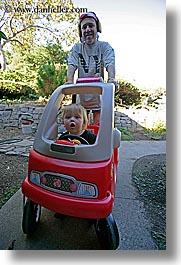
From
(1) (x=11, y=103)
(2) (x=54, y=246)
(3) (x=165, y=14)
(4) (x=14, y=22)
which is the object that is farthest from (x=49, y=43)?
(2) (x=54, y=246)

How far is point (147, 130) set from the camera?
3.64ft

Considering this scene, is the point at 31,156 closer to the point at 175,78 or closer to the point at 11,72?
the point at 11,72

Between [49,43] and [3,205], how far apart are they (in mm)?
606

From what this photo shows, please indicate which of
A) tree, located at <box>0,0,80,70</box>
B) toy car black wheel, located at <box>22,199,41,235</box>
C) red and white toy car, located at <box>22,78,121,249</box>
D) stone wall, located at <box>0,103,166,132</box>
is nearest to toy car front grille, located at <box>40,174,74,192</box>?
red and white toy car, located at <box>22,78,121,249</box>

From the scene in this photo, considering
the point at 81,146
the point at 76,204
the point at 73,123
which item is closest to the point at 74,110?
the point at 73,123

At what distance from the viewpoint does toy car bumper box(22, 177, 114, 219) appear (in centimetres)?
69

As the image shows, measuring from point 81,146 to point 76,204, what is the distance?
148mm

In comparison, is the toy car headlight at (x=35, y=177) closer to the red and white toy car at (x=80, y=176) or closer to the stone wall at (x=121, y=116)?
the red and white toy car at (x=80, y=176)

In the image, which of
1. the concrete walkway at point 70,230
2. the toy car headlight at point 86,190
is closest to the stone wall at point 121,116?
the concrete walkway at point 70,230

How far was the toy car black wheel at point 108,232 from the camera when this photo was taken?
753 millimetres

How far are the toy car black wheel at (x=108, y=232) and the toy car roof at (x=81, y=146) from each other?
7.0 inches

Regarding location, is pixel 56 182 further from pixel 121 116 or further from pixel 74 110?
pixel 121 116

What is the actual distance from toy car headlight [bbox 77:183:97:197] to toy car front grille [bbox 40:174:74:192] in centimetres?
3

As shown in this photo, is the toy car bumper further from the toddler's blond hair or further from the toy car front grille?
the toddler's blond hair
